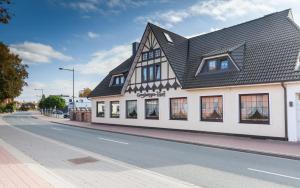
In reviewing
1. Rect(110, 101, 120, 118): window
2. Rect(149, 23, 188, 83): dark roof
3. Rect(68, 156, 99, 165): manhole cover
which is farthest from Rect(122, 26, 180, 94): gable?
Rect(68, 156, 99, 165): manhole cover

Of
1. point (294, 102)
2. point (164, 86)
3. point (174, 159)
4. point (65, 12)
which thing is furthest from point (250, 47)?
point (65, 12)

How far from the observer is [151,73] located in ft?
75.6

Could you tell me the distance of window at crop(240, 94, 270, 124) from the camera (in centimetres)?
1516

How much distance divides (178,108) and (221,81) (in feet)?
15.1

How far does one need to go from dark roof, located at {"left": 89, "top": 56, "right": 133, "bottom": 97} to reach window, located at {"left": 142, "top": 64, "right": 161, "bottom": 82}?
3079mm

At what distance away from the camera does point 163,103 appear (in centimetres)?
2155

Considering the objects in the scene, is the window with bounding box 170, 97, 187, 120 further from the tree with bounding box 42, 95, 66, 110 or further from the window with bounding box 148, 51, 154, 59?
the tree with bounding box 42, 95, 66, 110

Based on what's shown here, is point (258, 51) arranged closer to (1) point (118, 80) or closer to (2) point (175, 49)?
(2) point (175, 49)

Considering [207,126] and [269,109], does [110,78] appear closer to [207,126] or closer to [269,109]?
[207,126]

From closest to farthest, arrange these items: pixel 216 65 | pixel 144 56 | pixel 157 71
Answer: pixel 216 65 < pixel 157 71 < pixel 144 56

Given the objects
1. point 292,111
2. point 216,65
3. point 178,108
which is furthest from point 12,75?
point 292,111

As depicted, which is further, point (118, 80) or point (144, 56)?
point (118, 80)

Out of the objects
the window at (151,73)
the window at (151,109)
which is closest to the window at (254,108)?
the window at (151,109)

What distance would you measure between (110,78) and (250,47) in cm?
1626
